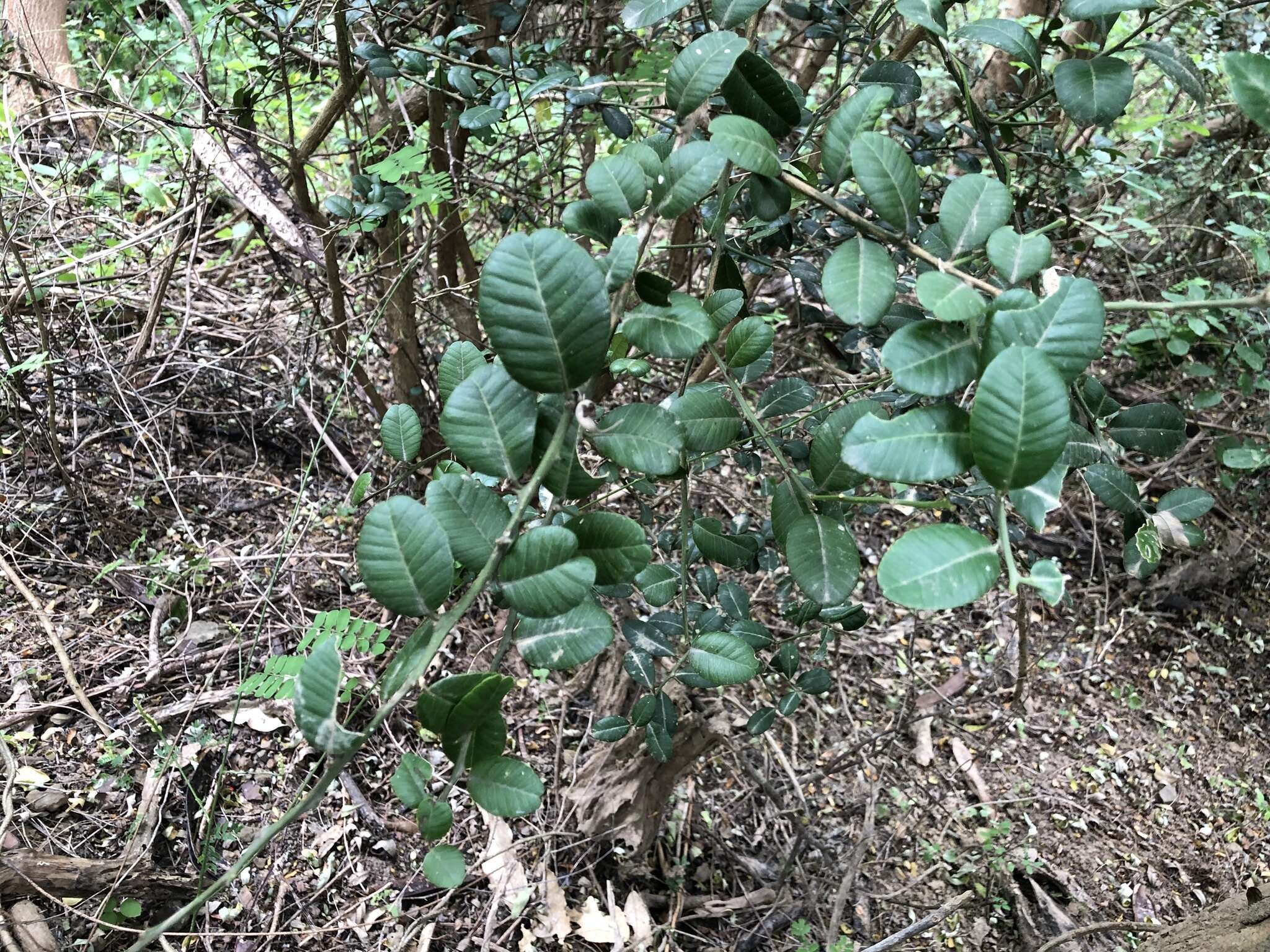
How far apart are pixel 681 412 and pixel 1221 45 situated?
356cm

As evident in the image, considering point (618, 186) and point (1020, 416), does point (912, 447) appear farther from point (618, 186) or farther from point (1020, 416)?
point (618, 186)

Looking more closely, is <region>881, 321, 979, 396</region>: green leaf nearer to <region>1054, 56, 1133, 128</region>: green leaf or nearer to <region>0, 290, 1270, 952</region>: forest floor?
<region>1054, 56, 1133, 128</region>: green leaf

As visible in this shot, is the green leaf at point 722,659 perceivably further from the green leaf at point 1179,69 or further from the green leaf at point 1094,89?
the green leaf at point 1179,69

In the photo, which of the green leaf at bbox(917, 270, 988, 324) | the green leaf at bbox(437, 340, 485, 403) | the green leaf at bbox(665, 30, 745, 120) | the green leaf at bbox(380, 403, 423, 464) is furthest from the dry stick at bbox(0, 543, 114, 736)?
the green leaf at bbox(917, 270, 988, 324)

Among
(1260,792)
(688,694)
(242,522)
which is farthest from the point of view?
(1260,792)

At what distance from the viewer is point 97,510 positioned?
2.07 meters

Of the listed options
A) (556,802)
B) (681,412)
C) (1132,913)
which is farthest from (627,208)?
(1132,913)

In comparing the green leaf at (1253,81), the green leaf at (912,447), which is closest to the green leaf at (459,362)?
the green leaf at (912,447)

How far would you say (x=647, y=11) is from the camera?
36.9 inches

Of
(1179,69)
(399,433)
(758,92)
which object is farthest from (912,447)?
(1179,69)

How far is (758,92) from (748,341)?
0.25m

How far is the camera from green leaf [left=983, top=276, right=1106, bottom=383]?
614mm

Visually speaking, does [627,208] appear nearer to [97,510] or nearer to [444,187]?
[444,187]

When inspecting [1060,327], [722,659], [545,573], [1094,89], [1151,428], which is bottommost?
[722,659]
